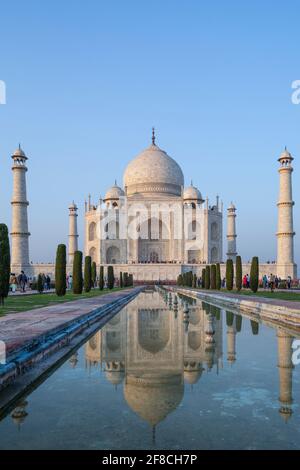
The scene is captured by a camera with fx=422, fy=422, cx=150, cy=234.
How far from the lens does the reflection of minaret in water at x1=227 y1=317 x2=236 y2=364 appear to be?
4129 millimetres

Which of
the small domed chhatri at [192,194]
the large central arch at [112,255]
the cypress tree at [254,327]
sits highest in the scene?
the small domed chhatri at [192,194]

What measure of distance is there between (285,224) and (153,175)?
48.9ft

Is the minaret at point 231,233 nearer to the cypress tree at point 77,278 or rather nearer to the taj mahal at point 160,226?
the taj mahal at point 160,226

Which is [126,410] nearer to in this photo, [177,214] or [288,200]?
[288,200]

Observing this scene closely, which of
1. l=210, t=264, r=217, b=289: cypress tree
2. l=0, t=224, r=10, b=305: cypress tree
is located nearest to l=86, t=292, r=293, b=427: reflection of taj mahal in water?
l=0, t=224, r=10, b=305: cypress tree

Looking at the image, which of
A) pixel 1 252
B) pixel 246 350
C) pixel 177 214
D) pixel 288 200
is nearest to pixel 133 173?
pixel 177 214

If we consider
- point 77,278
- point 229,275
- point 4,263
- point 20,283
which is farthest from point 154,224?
point 4,263

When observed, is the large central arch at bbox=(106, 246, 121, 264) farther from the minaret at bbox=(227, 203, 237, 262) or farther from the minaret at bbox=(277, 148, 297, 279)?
the minaret at bbox=(277, 148, 297, 279)

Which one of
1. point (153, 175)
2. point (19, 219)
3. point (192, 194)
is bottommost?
point (19, 219)

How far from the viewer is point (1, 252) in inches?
377

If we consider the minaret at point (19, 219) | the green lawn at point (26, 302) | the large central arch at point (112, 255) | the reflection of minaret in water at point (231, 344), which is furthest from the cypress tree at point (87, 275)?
the large central arch at point (112, 255)

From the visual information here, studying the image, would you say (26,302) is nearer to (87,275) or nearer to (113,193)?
(87,275)

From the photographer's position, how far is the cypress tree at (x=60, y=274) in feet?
45.0

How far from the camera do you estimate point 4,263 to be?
9.53 m
